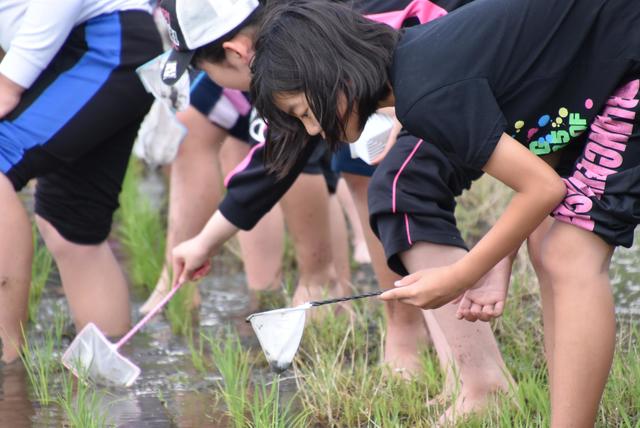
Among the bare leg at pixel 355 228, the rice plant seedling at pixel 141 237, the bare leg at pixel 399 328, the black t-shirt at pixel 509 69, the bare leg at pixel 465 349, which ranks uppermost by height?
the black t-shirt at pixel 509 69

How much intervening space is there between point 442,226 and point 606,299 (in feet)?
2.00

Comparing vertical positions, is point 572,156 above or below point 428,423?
above

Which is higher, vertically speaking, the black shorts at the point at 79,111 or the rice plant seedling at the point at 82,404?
the black shorts at the point at 79,111

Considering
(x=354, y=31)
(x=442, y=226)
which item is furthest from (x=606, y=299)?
(x=354, y=31)

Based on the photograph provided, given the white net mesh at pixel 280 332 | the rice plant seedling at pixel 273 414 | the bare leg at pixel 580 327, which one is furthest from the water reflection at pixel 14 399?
the bare leg at pixel 580 327

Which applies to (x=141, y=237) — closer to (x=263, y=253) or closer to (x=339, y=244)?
(x=263, y=253)

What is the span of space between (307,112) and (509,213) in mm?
501

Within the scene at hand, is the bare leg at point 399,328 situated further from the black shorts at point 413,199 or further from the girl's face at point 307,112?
the girl's face at point 307,112

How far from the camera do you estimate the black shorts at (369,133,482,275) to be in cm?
286

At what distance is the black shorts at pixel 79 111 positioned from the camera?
3500mm

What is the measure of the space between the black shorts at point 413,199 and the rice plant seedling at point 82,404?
85 cm

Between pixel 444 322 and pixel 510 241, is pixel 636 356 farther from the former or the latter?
pixel 510 241

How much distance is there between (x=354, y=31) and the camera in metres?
2.53

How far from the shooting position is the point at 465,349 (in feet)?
9.59
